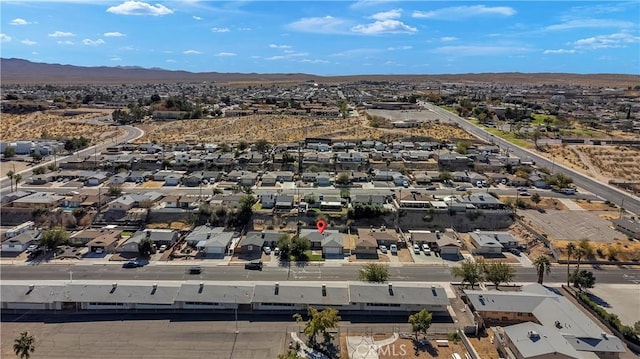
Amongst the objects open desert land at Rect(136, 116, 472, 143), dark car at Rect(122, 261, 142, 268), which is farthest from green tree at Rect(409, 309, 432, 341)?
open desert land at Rect(136, 116, 472, 143)

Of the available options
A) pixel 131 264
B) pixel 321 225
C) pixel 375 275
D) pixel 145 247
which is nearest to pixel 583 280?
pixel 375 275

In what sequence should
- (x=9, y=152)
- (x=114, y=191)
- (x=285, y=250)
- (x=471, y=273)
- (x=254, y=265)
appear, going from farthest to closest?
1. (x=9, y=152)
2. (x=114, y=191)
3. (x=285, y=250)
4. (x=254, y=265)
5. (x=471, y=273)

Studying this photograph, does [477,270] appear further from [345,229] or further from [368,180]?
[368,180]

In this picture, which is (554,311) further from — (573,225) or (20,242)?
(20,242)

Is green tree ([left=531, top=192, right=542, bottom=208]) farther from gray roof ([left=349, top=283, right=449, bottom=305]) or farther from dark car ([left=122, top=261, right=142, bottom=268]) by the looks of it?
dark car ([left=122, top=261, right=142, bottom=268])

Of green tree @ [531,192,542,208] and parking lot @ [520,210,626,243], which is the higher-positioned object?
green tree @ [531,192,542,208]

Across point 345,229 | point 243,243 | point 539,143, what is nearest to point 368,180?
point 345,229

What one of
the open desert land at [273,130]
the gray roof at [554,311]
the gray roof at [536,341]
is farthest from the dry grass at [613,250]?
the open desert land at [273,130]

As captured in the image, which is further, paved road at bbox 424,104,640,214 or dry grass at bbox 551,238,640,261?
paved road at bbox 424,104,640,214
